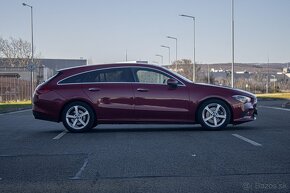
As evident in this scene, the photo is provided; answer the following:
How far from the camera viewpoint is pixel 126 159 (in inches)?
299

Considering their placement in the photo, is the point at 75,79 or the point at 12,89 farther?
the point at 12,89

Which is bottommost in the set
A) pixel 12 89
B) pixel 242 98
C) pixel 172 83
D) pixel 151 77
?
pixel 12 89

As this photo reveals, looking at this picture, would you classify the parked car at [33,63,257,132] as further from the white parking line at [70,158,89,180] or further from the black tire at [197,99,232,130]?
the white parking line at [70,158,89,180]

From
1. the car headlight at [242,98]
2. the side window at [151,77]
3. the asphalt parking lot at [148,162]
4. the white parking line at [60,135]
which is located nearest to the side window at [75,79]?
the white parking line at [60,135]

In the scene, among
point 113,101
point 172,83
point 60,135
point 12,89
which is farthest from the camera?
point 12,89

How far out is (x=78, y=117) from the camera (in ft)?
37.6

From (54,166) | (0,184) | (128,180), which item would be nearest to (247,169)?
(128,180)

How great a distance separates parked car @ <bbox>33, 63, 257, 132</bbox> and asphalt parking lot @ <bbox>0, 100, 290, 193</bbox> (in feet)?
1.86

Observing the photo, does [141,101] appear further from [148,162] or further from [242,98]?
[148,162]

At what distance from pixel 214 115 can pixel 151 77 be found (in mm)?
1527

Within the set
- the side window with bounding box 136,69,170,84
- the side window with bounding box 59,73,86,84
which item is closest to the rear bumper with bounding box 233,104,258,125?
the side window with bounding box 136,69,170,84

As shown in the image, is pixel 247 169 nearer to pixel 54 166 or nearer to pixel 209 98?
pixel 54 166

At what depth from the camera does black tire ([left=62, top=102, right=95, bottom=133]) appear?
11.4 m

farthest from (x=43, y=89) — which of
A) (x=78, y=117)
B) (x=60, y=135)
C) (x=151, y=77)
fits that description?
(x=151, y=77)
